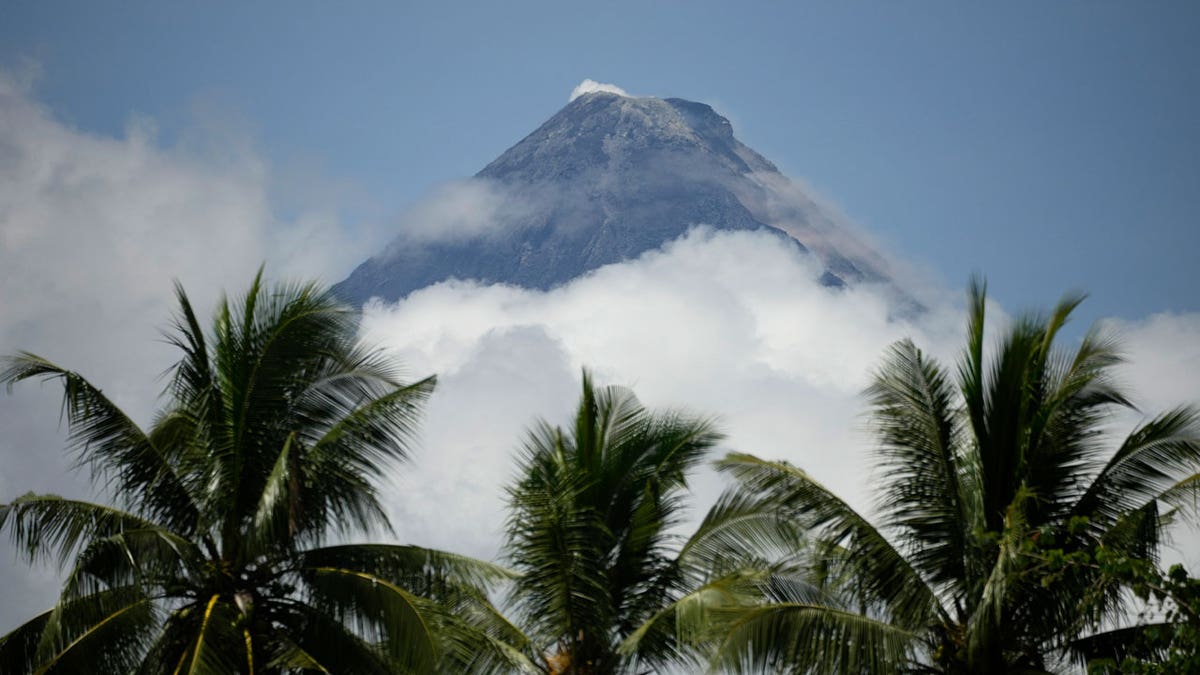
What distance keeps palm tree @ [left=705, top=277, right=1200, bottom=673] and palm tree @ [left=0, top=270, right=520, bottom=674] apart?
363 cm

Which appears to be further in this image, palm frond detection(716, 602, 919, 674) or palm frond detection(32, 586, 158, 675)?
palm frond detection(32, 586, 158, 675)

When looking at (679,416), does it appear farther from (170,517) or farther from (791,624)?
(170,517)

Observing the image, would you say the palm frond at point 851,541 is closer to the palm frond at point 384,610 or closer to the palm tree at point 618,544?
the palm tree at point 618,544

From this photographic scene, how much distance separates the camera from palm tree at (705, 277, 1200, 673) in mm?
15438

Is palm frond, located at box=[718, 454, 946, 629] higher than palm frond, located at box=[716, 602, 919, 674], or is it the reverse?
palm frond, located at box=[718, 454, 946, 629]

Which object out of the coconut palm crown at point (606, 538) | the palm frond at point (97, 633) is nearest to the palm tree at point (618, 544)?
the coconut palm crown at point (606, 538)

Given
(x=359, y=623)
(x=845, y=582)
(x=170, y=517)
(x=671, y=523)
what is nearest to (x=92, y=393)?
(x=170, y=517)

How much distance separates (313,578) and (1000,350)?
7.83 m

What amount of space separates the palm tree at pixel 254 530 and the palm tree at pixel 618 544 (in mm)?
731

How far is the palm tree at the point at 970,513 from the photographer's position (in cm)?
1544

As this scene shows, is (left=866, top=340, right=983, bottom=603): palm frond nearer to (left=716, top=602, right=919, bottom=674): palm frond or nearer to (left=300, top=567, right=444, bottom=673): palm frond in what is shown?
(left=716, top=602, right=919, bottom=674): palm frond

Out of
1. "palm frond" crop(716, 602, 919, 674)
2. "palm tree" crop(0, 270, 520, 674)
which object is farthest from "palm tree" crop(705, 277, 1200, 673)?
"palm tree" crop(0, 270, 520, 674)

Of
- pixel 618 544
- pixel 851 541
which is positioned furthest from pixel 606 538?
pixel 851 541

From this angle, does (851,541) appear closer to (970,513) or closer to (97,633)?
(970,513)
